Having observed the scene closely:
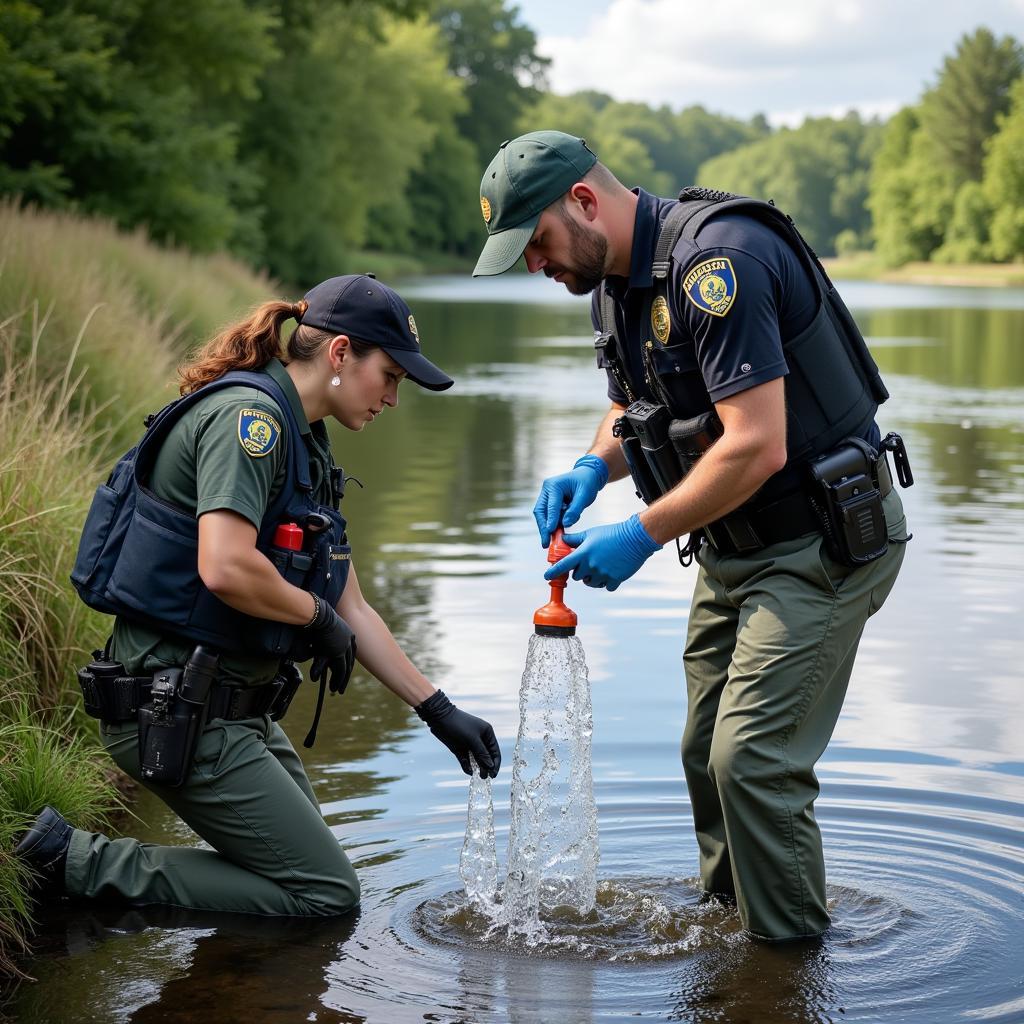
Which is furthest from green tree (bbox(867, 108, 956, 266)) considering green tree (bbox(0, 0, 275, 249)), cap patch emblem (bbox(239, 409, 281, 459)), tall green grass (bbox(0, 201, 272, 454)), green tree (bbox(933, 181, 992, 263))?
cap patch emblem (bbox(239, 409, 281, 459))

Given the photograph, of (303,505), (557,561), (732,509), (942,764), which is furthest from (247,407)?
(942,764)

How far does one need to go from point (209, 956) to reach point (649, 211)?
2108 millimetres

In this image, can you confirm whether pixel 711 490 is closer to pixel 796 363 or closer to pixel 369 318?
pixel 796 363

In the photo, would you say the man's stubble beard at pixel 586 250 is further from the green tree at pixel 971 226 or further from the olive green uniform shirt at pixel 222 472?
the green tree at pixel 971 226

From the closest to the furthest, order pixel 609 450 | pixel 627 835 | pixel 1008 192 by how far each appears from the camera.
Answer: pixel 609 450
pixel 627 835
pixel 1008 192

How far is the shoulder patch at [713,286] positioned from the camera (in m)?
3.57

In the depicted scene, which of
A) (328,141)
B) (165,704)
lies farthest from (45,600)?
(328,141)

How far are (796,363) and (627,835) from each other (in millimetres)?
1734

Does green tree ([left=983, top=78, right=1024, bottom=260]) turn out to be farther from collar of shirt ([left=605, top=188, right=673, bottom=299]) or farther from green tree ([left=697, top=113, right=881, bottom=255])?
collar of shirt ([left=605, top=188, right=673, bottom=299])

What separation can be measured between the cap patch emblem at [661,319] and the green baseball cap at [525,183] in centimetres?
35

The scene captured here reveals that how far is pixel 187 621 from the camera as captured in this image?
12.8 feet

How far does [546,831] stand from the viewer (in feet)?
14.1

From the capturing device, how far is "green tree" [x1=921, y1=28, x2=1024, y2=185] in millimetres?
95312

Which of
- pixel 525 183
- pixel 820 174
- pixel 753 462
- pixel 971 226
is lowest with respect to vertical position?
pixel 753 462
